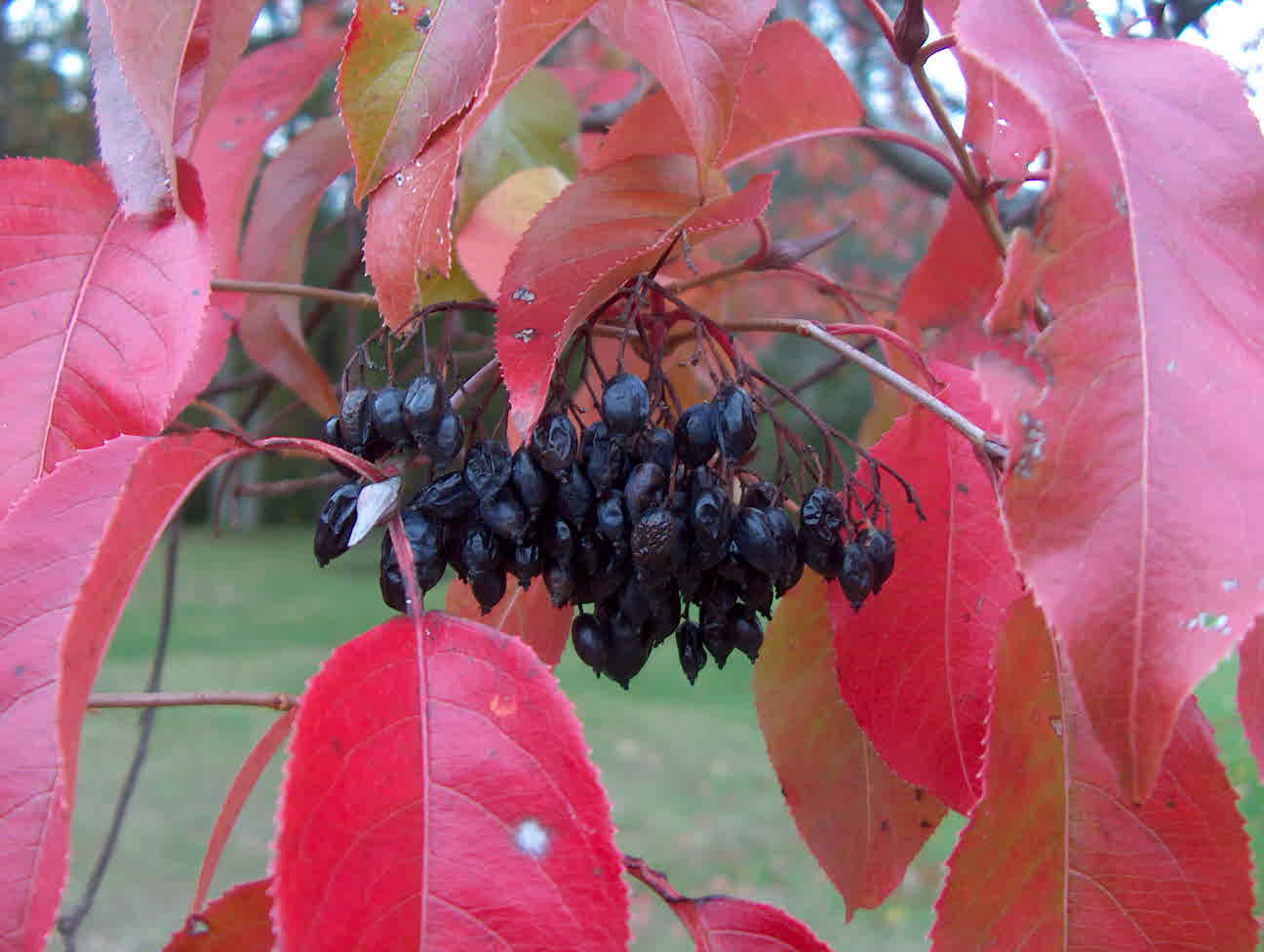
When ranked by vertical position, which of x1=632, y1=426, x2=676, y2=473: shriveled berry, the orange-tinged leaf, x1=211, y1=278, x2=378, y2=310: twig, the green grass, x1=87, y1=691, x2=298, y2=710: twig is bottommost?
the green grass

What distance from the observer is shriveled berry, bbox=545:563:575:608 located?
731mm

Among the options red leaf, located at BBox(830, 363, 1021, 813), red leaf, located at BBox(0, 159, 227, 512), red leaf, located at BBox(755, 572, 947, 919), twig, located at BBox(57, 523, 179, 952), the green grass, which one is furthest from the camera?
the green grass

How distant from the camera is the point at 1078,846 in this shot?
2.14 ft

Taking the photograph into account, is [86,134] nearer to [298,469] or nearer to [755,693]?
[298,469]

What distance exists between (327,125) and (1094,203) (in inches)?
32.5

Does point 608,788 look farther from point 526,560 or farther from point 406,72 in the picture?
point 406,72

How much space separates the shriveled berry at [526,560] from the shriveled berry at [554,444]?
0.18ft

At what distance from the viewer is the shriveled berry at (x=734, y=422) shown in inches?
28.1

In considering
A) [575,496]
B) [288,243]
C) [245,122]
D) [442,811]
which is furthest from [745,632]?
[245,122]

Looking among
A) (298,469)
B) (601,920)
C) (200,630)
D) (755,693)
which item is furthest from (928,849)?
(298,469)

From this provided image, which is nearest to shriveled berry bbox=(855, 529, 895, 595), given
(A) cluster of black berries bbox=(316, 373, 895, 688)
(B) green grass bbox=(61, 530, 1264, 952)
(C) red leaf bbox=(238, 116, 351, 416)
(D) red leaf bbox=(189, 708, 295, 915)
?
(A) cluster of black berries bbox=(316, 373, 895, 688)

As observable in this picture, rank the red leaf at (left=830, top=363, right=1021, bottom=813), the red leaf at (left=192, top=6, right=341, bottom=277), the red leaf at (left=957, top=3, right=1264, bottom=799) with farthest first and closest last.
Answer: the red leaf at (left=192, top=6, right=341, bottom=277) < the red leaf at (left=830, top=363, right=1021, bottom=813) < the red leaf at (left=957, top=3, right=1264, bottom=799)

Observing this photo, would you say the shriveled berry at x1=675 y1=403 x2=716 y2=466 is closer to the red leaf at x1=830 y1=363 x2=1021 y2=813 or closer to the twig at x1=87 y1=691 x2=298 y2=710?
the red leaf at x1=830 y1=363 x2=1021 y2=813

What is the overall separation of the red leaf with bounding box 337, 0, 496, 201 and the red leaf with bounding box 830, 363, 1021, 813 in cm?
40
